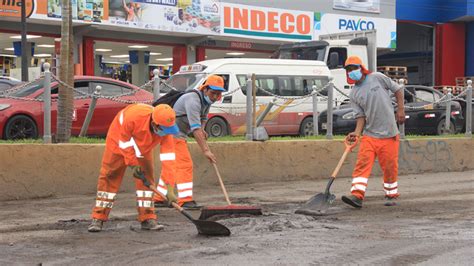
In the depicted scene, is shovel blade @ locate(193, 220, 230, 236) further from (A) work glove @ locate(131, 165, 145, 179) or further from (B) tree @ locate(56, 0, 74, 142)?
(B) tree @ locate(56, 0, 74, 142)

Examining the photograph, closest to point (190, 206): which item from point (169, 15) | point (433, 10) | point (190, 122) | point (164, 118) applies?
point (190, 122)

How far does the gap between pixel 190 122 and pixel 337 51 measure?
1285 cm

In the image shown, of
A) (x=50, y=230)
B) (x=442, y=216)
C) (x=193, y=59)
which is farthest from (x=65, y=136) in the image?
(x=193, y=59)

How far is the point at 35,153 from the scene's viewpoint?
8969 mm

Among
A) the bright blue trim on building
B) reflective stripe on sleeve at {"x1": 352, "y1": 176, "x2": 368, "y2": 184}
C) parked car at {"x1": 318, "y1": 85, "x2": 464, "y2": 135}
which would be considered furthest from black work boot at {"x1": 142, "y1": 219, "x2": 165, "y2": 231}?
the bright blue trim on building

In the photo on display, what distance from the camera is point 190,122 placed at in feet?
26.1

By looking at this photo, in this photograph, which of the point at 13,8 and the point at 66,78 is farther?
the point at 13,8

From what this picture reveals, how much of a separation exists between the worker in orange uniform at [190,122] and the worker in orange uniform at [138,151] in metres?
1.39

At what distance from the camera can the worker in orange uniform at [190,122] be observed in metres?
7.95

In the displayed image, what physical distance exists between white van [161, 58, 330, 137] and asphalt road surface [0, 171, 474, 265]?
5141 millimetres

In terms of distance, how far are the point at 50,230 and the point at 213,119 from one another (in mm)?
9018

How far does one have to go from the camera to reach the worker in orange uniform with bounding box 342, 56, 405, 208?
27.4ft

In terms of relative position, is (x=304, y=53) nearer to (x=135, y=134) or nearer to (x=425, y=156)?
(x=425, y=156)

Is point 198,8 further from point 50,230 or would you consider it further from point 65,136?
point 50,230
